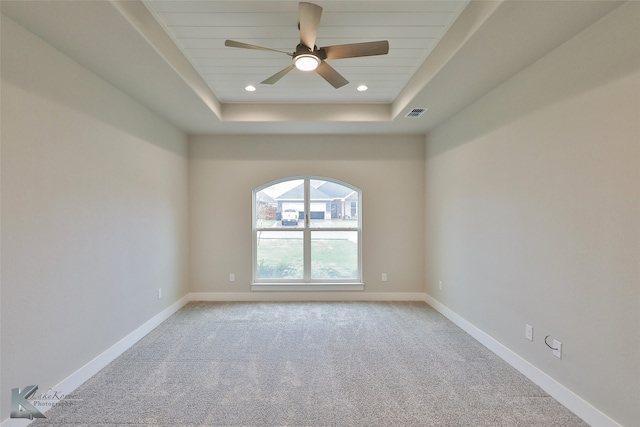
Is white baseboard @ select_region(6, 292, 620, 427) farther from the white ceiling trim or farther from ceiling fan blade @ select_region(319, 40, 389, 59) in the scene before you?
ceiling fan blade @ select_region(319, 40, 389, 59)

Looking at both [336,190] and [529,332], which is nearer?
[529,332]

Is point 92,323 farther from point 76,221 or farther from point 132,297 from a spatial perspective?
point 76,221

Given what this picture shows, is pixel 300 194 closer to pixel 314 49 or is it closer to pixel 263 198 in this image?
pixel 263 198

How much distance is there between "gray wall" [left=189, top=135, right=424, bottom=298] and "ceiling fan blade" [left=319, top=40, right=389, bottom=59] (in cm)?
236

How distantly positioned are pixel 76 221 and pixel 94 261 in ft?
1.32

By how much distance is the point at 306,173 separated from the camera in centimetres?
436

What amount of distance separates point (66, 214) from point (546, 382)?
395 centimetres

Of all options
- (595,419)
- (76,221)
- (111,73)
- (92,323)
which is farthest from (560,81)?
(92,323)

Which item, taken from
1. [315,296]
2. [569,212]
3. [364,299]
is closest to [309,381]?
[315,296]

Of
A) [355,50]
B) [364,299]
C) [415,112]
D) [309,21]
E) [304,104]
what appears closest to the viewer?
[309,21]

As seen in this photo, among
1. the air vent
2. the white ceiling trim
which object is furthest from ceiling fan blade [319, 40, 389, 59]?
the air vent

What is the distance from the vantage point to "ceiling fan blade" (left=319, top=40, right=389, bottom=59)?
6.11 ft

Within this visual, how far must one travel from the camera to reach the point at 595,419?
5.77 feet

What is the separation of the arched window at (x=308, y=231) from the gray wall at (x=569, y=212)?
1898 millimetres
